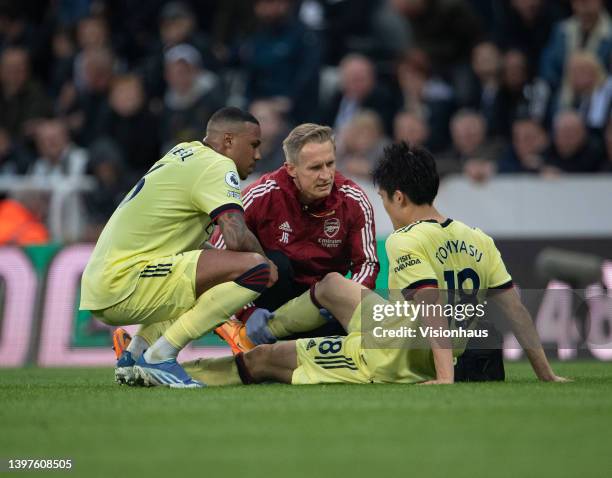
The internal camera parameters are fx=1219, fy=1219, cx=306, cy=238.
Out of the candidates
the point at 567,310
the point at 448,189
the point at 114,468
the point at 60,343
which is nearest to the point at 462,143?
the point at 448,189

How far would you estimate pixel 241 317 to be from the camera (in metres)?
8.12

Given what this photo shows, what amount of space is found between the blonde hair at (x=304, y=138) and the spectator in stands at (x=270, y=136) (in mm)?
4750

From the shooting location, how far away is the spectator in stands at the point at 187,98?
13883 millimetres

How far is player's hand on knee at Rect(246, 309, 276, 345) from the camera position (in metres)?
7.69

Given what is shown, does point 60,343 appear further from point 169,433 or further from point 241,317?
point 169,433

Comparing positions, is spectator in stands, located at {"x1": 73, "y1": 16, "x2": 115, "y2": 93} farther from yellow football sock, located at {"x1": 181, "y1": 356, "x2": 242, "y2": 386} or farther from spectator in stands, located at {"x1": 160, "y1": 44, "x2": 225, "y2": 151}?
yellow football sock, located at {"x1": 181, "y1": 356, "x2": 242, "y2": 386}

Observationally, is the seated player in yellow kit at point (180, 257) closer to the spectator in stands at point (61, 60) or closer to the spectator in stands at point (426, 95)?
the spectator in stands at point (426, 95)

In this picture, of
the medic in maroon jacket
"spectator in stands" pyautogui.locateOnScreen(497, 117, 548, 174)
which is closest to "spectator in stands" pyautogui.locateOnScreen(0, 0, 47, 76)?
"spectator in stands" pyautogui.locateOnScreen(497, 117, 548, 174)

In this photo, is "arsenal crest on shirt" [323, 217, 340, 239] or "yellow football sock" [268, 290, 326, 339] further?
"arsenal crest on shirt" [323, 217, 340, 239]

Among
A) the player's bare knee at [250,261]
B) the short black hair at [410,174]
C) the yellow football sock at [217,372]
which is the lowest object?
the yellow football sock at [217,372]

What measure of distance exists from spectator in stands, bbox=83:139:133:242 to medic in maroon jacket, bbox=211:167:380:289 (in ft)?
14.5

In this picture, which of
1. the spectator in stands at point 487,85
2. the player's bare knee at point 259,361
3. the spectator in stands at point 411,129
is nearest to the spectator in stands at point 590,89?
the spectator in stands at point 487,85

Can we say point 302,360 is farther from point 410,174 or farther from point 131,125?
point 131,125

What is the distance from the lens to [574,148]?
471 inches
